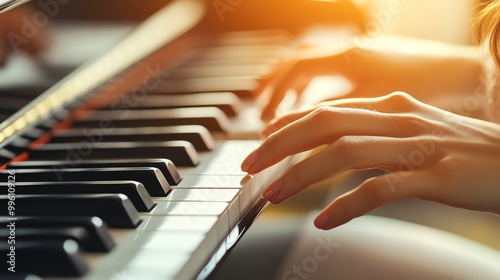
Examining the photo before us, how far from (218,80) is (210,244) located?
66cm

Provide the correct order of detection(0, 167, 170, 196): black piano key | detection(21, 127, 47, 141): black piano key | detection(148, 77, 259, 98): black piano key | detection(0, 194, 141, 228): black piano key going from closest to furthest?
detection(0, 194, 141, 228): black piano key
detection(0, 167, 170, 196): black piano key
detection(21, 127, 47, 141): black piano key
detection(148, 77, 259, 98): black piano key

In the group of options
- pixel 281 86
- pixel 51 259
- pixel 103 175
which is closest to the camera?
pixel 51 259

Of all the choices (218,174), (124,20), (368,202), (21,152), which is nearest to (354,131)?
(368,202)

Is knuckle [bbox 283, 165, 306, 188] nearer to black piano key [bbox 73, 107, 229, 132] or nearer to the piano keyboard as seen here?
the piano keyboard

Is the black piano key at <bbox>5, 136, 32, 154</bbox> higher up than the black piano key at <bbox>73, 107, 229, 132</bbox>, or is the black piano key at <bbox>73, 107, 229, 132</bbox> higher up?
the black piano key at <bbox>5, 136, 32, 154</bbox>

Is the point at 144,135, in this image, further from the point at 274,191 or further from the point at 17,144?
the point at 274,191

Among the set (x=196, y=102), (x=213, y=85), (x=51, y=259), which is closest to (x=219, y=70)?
(x=213, y=85)

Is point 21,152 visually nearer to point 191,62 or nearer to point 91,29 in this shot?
point 91,29

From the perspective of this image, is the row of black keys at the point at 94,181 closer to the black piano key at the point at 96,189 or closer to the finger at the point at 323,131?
the black piano key at the point at 96,189

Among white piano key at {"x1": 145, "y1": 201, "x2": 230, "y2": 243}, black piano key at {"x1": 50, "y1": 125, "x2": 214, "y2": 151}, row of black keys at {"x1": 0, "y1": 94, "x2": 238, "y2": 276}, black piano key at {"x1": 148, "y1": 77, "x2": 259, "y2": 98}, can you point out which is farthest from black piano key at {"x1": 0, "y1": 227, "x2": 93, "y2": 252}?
black piano key at {"x1": 148, "y1": 77, "x2": 259, "y2": 98}

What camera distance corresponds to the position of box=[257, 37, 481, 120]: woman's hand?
1242mm

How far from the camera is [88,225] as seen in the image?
1.98 feet

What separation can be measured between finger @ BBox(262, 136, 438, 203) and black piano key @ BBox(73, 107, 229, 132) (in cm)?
33

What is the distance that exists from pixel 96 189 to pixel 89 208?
6cm
